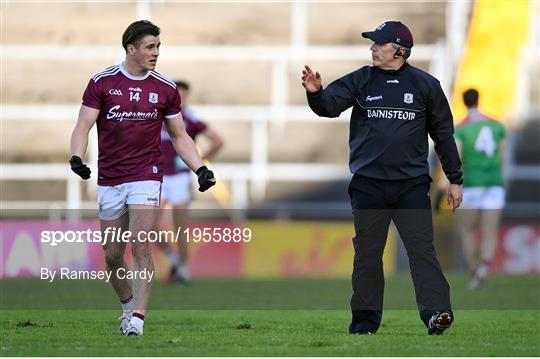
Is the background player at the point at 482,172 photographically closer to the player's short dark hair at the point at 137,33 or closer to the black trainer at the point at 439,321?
the black trainer at the point at 439,321

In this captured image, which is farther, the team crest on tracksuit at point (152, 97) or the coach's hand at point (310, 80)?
the team crest on tracksuit at point (152, 97)

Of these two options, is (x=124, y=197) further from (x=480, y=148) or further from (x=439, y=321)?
(x=480, y=148)

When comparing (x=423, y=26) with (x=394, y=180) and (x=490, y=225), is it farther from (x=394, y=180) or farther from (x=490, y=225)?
(x=394, y=180)

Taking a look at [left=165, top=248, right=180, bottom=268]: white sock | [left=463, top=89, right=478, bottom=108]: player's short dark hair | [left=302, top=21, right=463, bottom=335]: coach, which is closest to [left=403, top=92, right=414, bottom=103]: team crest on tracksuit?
[left=302, top=21, right=463, bottom=335]: coach

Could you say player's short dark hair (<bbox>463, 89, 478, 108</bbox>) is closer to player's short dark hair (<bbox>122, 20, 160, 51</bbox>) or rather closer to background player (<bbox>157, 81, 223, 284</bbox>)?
background player (<bbox>157, 81, 223, 284</bbox>)

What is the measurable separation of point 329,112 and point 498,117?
15679mm

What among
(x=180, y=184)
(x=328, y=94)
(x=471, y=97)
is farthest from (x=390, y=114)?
(x=180, y=184)

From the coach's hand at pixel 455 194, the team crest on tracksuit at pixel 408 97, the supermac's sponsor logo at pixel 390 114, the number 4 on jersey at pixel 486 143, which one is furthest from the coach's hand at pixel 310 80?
the number 4 on jersey at pixel 486 143

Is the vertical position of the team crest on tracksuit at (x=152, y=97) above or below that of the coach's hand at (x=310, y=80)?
below

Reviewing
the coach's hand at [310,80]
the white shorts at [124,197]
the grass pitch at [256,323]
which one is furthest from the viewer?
the white shorts at [124,197]

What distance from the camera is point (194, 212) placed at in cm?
2212

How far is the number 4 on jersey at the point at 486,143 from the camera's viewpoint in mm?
15406

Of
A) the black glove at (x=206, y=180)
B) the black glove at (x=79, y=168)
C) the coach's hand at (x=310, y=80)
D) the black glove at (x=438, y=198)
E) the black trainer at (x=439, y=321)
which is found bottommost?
the black glove at (x=438, y=198)

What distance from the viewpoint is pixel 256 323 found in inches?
384
